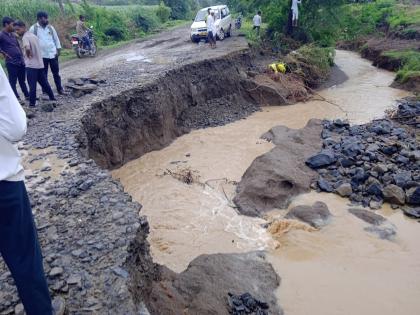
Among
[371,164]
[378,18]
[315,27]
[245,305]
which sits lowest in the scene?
[371,164]

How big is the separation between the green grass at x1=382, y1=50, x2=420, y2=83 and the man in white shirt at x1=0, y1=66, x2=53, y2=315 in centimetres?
1695

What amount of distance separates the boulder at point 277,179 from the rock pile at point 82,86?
4.77 m

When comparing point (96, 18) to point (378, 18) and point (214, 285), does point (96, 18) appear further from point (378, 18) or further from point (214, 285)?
point (214, 285)

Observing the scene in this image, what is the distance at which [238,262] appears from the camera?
246 inches

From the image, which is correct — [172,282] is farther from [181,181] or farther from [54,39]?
[54,39]

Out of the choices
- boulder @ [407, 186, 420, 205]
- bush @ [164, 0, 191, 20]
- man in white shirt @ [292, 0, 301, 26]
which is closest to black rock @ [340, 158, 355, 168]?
boulder @ [407, 186, 420, 205]

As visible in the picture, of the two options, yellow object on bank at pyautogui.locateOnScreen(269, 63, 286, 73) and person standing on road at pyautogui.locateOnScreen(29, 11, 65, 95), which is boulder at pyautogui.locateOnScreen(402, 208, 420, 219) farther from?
yellow object on bank at pyautogui.locateOnScreen(269, 63, 286, 73)

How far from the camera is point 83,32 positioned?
15797mm

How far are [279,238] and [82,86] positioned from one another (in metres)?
6.65

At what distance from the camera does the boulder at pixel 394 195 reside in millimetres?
8289

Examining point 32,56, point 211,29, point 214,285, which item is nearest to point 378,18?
point 211,29

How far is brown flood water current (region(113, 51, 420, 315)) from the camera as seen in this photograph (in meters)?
5.89

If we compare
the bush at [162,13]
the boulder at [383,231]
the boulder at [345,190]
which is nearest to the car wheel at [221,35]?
the bush at [162,13]

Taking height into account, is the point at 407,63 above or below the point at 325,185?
above
